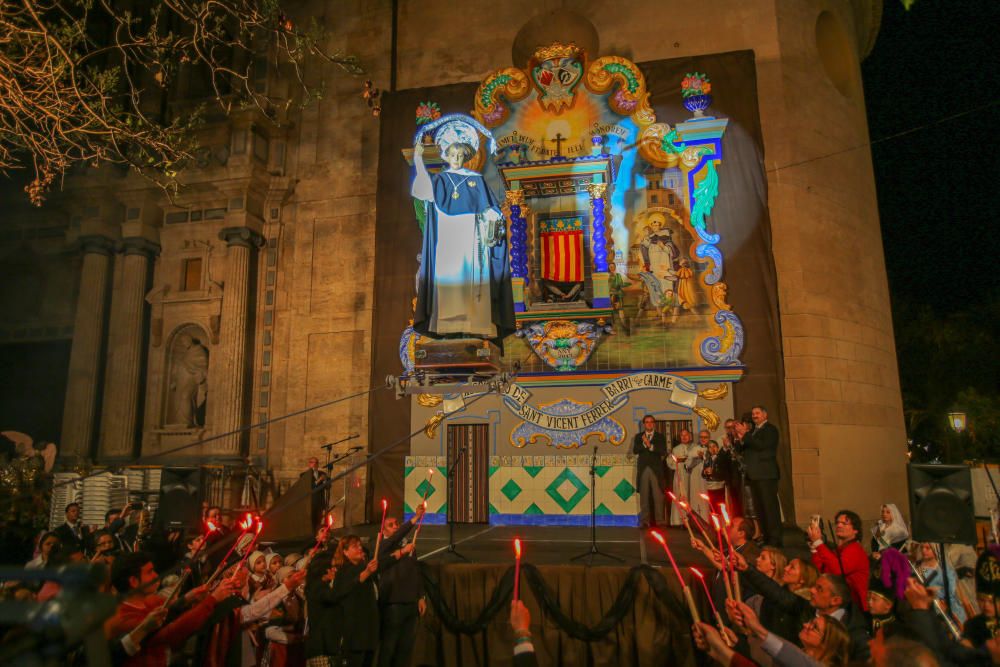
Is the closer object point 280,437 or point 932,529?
point 932,529

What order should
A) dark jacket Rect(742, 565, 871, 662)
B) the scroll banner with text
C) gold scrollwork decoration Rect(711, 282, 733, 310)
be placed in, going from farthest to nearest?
gold scrollwork decoration Rect(711, 282, 733, 310)
the scroll banner with text
dark jacket Rect(742, 565, 871, 662)

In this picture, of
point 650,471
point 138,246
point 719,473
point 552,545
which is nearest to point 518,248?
point 650,471

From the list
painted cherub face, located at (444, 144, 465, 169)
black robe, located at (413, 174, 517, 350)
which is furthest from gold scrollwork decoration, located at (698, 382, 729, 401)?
painted cherub face, located at (444, 144, 465, 169)

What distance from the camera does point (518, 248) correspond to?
1180 cm

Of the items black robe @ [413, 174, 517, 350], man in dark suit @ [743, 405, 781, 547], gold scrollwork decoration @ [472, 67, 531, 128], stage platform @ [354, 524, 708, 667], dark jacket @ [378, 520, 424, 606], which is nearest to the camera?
dark jacket @ [378, 520, 424, 606]

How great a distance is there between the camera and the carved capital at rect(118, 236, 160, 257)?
543 inches

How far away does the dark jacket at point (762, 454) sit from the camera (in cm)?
826

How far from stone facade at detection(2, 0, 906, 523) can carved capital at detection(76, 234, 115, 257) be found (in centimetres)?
3

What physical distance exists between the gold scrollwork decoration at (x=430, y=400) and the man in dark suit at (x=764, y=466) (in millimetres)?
5433

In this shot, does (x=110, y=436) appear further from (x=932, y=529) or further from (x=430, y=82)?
(x=932, y=529)

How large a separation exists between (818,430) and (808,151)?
4.76 meters

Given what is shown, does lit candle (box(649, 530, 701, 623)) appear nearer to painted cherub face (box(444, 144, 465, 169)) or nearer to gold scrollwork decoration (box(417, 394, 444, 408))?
painted cherub face (box(444, 144, 465, 169))

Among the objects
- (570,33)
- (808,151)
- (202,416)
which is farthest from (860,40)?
(202,416)

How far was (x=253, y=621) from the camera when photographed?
5547 mm
